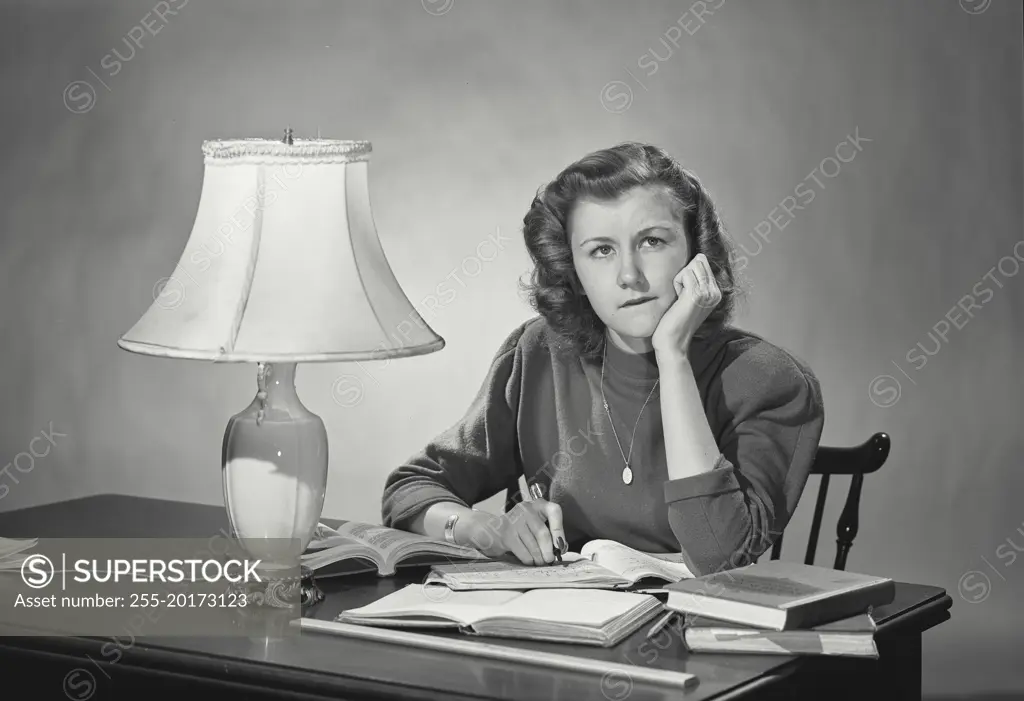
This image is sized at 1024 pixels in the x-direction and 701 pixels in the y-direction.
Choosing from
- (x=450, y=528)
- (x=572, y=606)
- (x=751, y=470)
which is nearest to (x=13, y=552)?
(x=450, y=528)

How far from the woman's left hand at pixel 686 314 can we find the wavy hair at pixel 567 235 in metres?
0.15

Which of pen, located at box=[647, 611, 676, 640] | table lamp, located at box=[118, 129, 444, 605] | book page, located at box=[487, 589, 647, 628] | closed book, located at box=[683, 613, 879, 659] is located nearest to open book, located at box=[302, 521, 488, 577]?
table lamp, located at box=[118, 129, 444, 605]

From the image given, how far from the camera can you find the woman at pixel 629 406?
192 cm

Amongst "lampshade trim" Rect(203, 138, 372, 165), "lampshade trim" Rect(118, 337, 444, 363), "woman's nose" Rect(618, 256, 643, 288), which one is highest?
"lampshade trim" Rect(203, 138, 372, 165)

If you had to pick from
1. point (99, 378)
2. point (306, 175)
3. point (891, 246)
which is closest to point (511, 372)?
point (306, 175)

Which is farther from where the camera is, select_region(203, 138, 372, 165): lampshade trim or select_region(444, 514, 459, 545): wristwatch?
select_region(444, 514, 459, 545): wristwatch

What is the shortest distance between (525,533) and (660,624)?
0.37 metres

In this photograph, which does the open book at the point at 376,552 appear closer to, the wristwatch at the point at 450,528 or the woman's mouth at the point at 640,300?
the wristwatch at the point at 450,528

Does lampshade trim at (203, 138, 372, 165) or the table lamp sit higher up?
lampshade trim at (203, 138, 372, 165)

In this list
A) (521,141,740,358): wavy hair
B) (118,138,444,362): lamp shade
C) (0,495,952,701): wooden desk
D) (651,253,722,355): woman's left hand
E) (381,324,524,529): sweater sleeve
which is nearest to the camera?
(0,495,952,701): wooden desk

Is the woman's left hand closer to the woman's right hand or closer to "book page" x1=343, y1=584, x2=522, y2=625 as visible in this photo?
the woman's right hand

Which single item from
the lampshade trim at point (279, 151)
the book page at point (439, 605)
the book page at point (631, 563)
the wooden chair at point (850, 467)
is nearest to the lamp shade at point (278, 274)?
the lampshade trim at point (279, 151)

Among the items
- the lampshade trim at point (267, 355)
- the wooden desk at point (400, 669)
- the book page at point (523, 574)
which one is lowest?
the wooden desk at point (400, 669)

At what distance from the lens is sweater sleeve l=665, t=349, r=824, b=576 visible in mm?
1888
